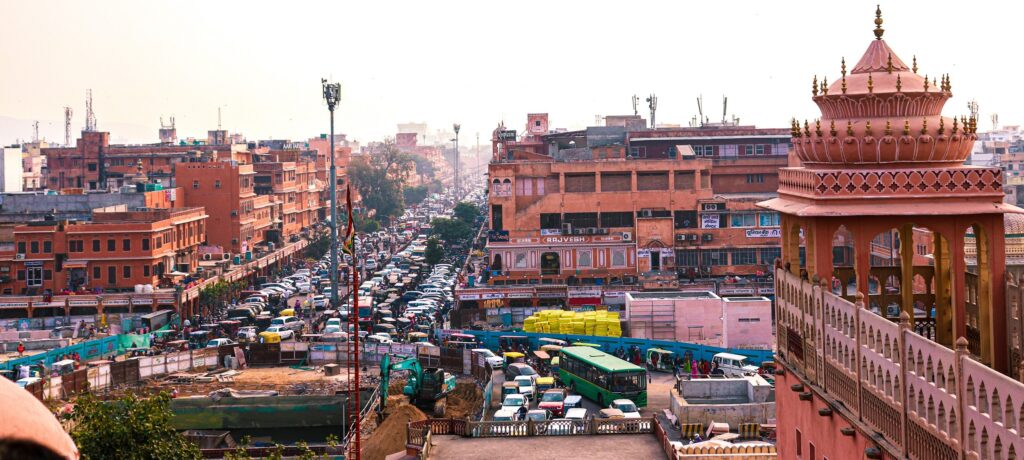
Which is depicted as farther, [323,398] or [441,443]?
[323,398]

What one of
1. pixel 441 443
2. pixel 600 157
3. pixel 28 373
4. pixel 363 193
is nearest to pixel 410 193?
pixel 363 193

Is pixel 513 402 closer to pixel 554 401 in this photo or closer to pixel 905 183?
pixel 554 401

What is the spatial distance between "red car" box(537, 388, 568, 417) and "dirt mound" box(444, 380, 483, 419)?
5.78 feet

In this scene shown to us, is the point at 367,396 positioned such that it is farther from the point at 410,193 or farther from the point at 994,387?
the point at 410,193

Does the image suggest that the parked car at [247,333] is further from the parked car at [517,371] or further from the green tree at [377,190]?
the green tree at [377,190]

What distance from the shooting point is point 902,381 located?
7852mm

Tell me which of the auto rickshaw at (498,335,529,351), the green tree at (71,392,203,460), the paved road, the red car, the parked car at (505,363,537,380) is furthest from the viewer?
the auto rickshaw at (498,335,529,351)

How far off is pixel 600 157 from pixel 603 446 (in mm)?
37699

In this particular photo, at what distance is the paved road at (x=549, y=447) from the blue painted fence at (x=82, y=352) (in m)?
17.5

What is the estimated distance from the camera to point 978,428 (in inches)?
258

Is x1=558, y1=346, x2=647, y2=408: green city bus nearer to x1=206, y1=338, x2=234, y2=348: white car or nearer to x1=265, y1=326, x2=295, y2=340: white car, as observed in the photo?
x1=265, y1=326, x2=295, y2=340: white car

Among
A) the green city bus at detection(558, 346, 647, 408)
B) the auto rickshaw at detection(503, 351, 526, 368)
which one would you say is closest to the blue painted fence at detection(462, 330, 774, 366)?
the auto rickshaw at detection(503, 351, 526, 368)

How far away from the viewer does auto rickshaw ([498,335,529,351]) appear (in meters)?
36.1

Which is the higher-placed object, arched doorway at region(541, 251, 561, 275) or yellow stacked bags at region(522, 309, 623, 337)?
arched doorway at region(541, 251, 561, 275)
